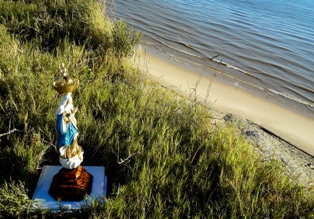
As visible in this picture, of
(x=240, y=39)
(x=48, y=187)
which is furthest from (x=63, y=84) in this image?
(x=240, y=39)

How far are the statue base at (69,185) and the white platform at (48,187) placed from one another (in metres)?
0.04

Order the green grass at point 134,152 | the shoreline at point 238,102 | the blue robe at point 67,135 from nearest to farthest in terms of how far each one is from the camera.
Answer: the blue robe at point 67,135, the green grass at point 134,152, the shoreline at point 238,102

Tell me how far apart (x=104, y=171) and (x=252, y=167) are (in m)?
1.37

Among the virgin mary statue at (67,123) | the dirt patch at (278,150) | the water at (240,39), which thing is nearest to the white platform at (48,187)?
the virgin mary statue at (67,123)

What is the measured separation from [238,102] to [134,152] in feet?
12.0

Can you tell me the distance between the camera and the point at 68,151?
2.43 meters

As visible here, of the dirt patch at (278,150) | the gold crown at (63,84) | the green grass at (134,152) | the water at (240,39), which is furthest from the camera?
the water at (240,39)

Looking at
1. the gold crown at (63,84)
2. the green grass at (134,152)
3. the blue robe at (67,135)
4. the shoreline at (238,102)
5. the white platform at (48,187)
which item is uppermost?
the gold crown at (63,84)

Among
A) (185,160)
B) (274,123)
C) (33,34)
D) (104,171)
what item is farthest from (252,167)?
(33,34)

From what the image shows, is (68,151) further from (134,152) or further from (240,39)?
(240,39)

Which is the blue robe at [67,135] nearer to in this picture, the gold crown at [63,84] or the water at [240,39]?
the gold crown at [63,84]

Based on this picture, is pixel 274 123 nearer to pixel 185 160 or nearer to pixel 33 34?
pixel 185 160

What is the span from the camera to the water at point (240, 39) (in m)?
7.74

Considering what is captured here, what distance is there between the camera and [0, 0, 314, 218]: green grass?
274 centimetres
